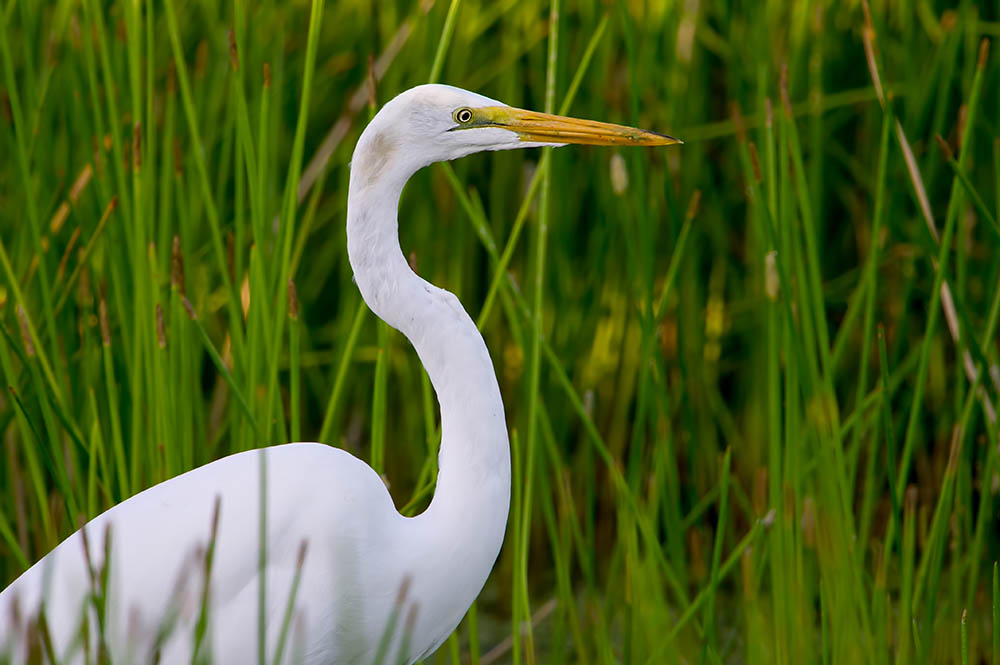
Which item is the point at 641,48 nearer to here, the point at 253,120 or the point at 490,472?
the point at 253,120

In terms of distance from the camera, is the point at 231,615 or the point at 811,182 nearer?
the point at 231,615

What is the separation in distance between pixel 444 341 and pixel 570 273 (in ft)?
2.92

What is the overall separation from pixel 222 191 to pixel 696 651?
3.24 ft

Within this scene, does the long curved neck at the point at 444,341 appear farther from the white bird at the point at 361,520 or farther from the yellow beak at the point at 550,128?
the yellow beak at the point at 550,128

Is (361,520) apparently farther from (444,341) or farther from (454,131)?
(454,131)

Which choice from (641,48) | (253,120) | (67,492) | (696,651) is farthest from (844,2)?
(67,492)

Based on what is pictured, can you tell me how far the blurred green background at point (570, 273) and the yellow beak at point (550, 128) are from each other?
0.21 m

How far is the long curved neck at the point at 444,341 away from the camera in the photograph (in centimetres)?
124

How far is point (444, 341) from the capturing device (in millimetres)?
1261

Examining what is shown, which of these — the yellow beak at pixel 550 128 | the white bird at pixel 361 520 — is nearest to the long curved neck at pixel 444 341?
the white bird at pixel 361 520

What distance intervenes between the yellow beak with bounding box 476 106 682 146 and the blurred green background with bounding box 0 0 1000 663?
206 millimetres

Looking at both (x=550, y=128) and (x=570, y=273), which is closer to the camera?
(x=550, y=128)

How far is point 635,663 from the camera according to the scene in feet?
4.76

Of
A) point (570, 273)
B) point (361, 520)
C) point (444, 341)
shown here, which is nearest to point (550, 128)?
point (444, 341)
